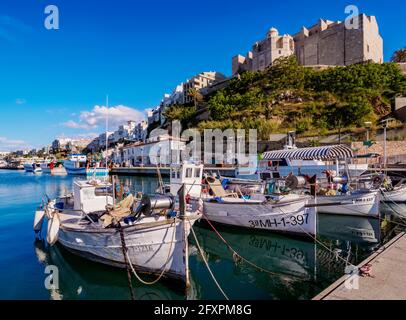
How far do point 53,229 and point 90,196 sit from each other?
199 centimetres

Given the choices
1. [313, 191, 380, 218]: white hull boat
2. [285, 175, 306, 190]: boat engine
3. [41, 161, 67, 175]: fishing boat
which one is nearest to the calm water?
[313, 191, 380, 218]: white hull boat

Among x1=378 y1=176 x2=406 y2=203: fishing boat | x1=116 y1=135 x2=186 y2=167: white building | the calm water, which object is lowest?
the calm water

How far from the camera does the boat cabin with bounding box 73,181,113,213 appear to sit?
42.0ft

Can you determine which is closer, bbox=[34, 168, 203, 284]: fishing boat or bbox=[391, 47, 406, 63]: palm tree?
bbox=[34, 168, 203, 284]: fishing boat

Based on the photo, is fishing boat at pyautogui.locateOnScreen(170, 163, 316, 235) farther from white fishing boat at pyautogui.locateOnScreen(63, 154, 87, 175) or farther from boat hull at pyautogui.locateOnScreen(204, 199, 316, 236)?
white fishing boat at pyautogui.locateOnScreen(63, 154, 87, 175)

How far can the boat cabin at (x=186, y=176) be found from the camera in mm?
15866

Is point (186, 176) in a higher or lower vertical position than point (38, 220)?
higher

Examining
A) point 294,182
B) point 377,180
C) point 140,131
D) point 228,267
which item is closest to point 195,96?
point 140,131

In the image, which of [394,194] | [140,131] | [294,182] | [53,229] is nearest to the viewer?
[53,229]

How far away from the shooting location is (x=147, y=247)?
28.4ft

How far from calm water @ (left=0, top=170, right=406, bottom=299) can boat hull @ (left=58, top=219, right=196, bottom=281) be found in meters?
0.47

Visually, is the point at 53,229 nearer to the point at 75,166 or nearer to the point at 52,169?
the point at 75,166

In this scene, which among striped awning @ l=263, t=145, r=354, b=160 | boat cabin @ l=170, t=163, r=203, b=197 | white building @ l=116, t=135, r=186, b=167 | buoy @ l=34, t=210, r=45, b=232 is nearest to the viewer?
buoy @ l=34, t=210, r=45, b=232
